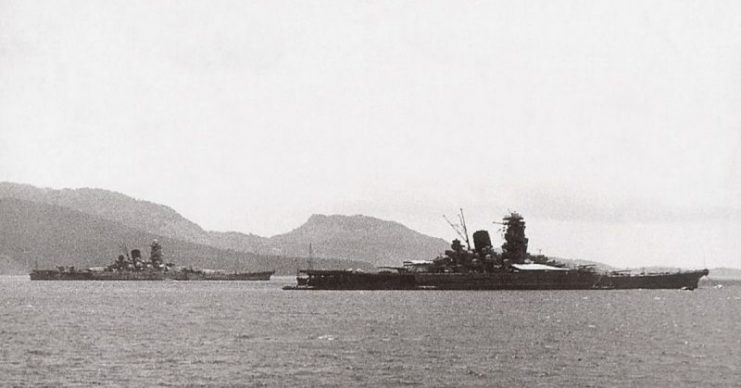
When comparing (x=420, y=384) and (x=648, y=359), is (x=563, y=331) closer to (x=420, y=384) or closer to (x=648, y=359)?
(x=648, y=359)

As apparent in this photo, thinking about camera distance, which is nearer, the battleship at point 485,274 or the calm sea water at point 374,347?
the calm sea water at point 374,347

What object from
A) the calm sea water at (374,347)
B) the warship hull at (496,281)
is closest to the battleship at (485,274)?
the warship hull at (496,281)

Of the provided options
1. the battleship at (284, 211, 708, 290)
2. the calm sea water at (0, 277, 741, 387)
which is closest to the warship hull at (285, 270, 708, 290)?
the battleship at (284, 211, 708, 290)

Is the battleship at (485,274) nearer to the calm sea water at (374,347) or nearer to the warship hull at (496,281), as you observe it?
the warship hull at (496,281)

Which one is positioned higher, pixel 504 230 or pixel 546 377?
pixel 504 230

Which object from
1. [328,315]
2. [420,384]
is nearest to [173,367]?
[420,384]

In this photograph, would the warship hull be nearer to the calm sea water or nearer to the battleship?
the battleship
